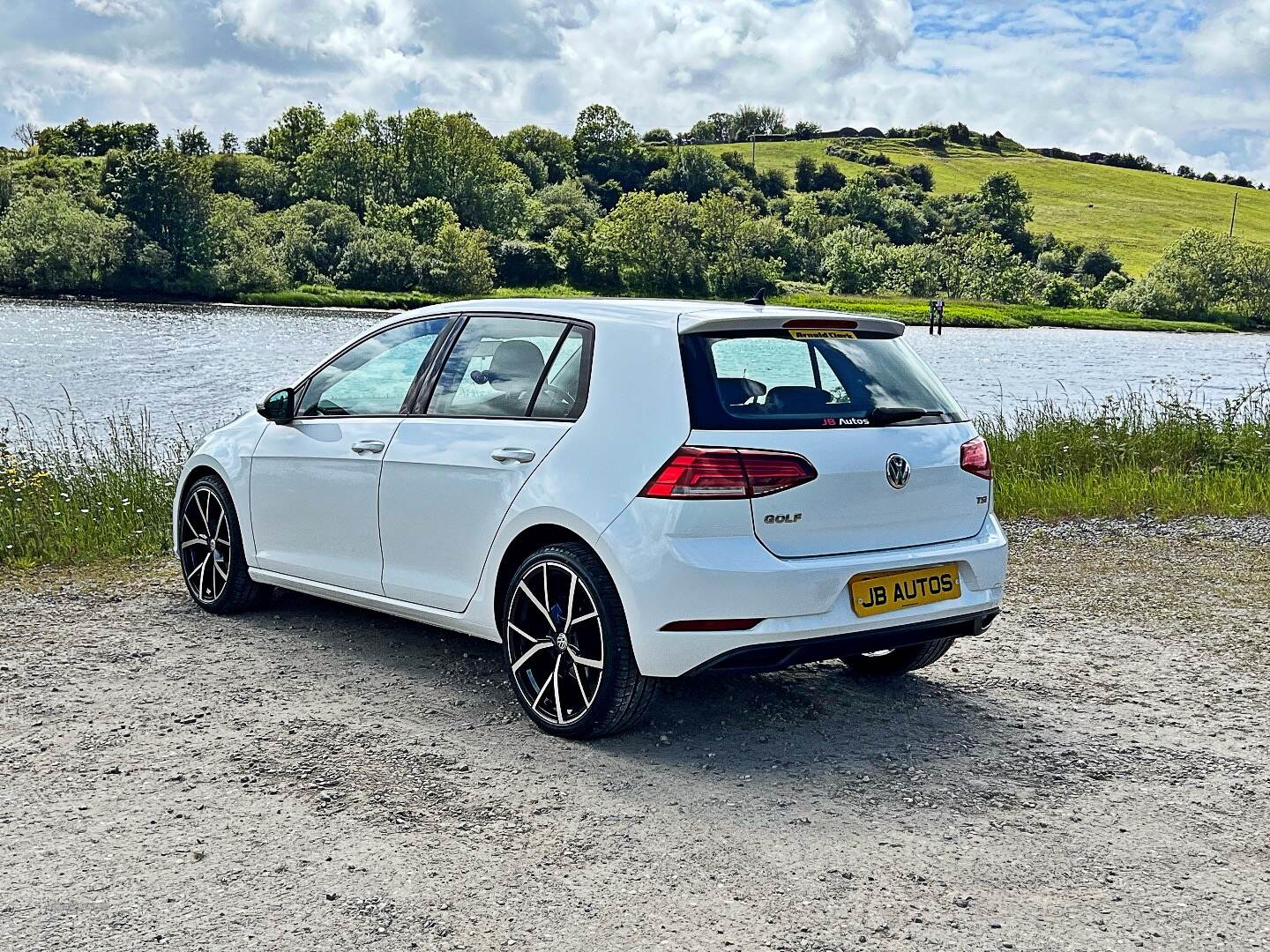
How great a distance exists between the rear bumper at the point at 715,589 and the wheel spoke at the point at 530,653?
0.50 metres

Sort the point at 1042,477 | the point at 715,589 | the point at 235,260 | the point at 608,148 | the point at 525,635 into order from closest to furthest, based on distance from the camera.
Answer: the point at 715,589
the point at 525,635
the point at 1042,477
the point at 235,260
the point at 608,148

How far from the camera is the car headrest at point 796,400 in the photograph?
4.76 metres

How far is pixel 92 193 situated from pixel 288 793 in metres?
106

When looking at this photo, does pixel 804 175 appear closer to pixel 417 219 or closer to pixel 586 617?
pixel 417 219

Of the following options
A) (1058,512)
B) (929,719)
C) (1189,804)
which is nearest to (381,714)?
(929,719)

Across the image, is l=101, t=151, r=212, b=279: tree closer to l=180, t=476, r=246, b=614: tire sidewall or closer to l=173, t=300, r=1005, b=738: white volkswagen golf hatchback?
l=180, t=476, r=246, b=614: tire sidewall

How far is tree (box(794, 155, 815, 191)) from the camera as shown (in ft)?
501

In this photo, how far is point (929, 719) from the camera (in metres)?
5.39

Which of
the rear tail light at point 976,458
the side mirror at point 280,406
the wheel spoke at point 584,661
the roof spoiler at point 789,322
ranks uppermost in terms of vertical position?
the roof spoiler at point 789,322

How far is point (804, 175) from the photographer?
154125 mm

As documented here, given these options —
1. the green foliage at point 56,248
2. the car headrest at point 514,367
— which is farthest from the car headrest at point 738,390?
the green foliage at point 56,248

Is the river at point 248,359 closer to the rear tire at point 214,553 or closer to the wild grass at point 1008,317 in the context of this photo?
the wild grass at point 1008,317

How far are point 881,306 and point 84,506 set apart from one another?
294 feet

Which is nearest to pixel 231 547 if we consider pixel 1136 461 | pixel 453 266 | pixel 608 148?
pixel 1136 461
